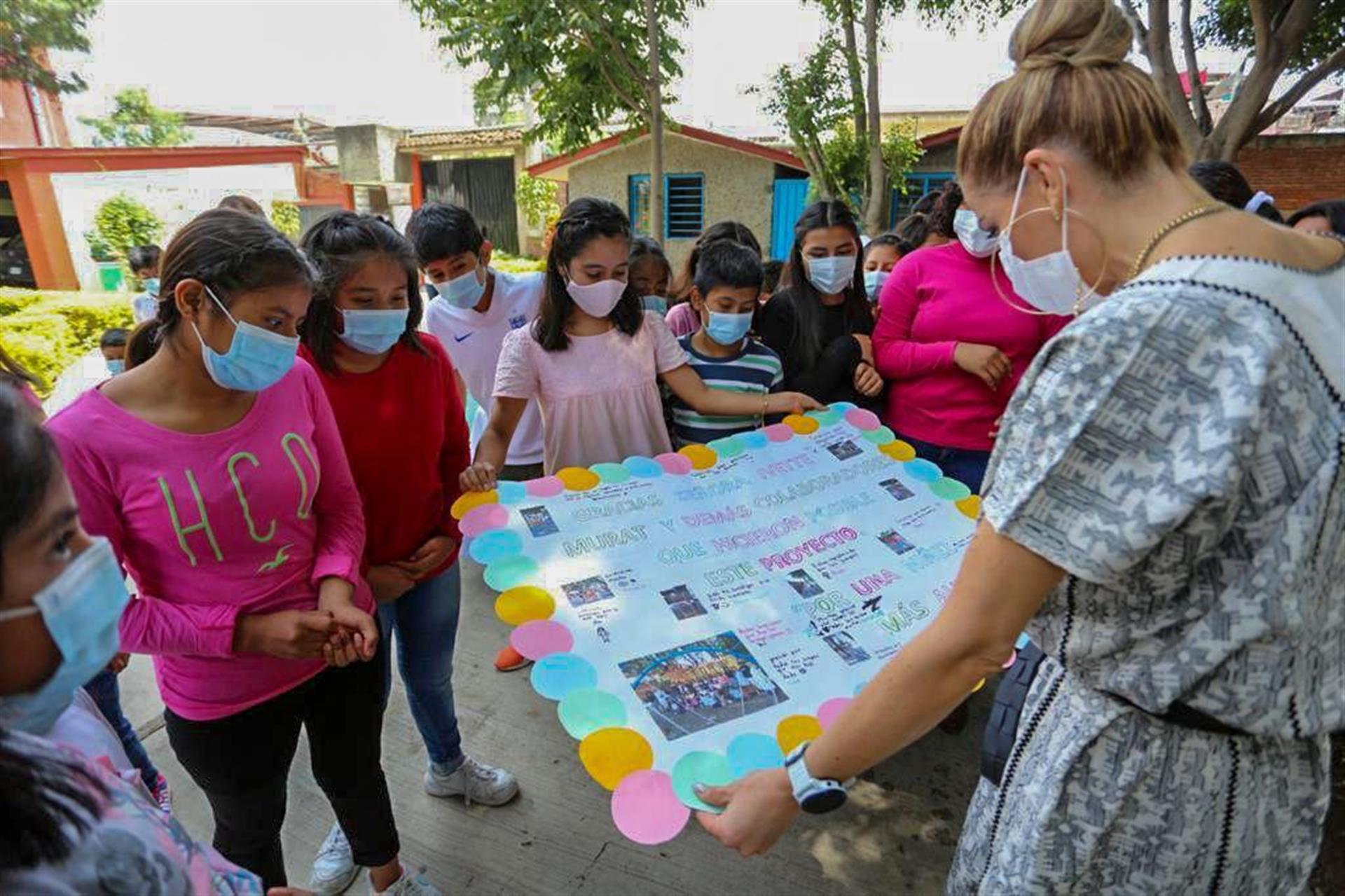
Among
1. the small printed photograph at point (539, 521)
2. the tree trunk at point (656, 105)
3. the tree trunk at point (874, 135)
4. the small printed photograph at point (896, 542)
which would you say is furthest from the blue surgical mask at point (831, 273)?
the tree trunk at point (874, 135)

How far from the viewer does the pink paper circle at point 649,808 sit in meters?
1.13

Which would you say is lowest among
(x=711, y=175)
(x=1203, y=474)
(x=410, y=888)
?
(x=410, y=888)

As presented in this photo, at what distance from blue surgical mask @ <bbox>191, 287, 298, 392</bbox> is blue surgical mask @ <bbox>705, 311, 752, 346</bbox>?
Result: 4.50 ft

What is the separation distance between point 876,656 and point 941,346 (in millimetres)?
1190

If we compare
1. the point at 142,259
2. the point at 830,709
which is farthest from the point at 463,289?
the point at 142,259

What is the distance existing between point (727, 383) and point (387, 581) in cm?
125

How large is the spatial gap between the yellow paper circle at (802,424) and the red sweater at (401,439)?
100 centimetres

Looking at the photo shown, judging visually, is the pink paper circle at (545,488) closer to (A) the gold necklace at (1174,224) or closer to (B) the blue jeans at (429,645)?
(B) the blue jeans at (429,645)

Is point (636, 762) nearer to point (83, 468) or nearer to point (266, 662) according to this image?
point (266, 662)

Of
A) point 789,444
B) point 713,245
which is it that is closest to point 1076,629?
point 789,444

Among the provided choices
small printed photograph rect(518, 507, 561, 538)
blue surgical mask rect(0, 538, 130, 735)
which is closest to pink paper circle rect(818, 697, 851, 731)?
small printed photograph rect(518, 507, 561, 538)

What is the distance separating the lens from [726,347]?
2.52 m

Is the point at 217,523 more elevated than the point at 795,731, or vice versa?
the point at 217,523

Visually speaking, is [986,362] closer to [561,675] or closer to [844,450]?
[844,450]
